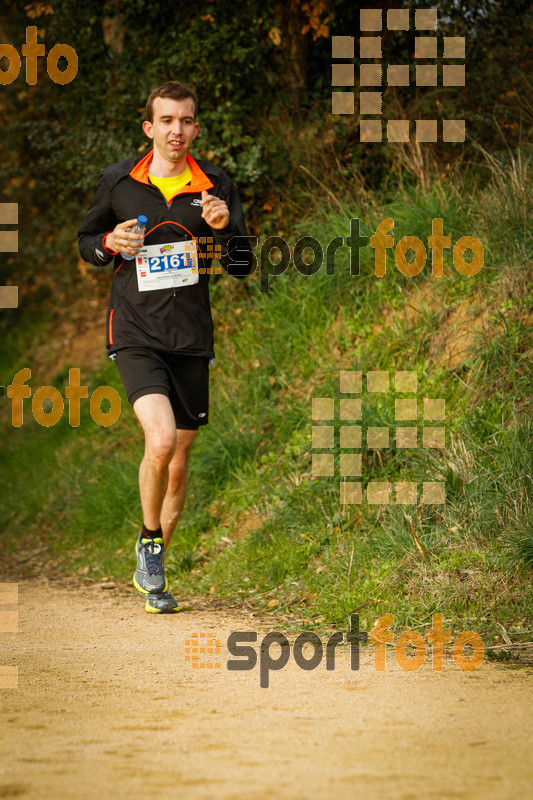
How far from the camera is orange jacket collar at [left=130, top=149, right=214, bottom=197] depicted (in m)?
5.37

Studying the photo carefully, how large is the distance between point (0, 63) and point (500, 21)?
602cm

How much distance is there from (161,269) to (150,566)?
1678 millimetres

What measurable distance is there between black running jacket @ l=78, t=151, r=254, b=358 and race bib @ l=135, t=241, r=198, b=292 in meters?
0.03

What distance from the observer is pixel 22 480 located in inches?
388

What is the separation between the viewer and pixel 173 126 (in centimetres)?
534

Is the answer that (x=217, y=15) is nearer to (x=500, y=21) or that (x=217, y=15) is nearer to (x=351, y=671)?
(x=500, y=21)

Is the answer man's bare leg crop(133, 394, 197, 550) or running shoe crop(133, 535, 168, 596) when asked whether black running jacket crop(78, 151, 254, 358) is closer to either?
man's bare leg crop(133, 394, 197, 550)
